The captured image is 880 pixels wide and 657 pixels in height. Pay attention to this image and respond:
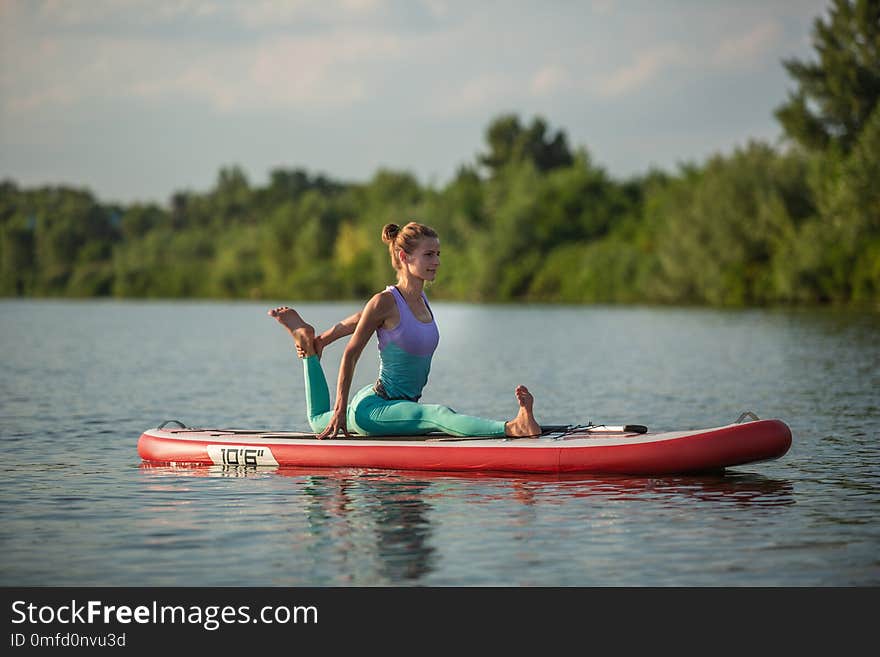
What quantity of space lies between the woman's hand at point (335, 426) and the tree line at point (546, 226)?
43526 millimetres

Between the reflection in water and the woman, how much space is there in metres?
0.40

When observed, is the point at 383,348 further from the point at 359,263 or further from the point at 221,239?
the point at 221,239

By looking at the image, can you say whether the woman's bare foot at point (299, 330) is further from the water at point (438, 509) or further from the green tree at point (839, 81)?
the green tree at point (839, 81)

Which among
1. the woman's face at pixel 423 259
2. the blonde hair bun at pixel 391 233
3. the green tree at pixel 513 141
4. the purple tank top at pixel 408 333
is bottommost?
the purple tank top at pixel 408 333

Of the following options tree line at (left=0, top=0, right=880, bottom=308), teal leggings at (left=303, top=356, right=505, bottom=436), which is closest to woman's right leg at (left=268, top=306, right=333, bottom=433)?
teal leggings at (left=303, top=356, right=505, bottom=436)

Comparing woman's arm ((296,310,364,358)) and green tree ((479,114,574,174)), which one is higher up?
green tree ((479,114,574,174))

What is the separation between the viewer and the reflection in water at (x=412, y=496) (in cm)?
846

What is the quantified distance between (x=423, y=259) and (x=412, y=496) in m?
1.91

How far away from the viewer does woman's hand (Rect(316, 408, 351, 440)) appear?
36.9 feet

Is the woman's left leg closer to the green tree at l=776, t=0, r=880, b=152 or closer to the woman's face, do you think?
the woman's face

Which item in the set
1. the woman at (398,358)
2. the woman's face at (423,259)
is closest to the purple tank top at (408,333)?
the woman at (398,358)

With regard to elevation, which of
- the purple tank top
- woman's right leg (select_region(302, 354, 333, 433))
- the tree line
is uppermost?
the tree line
